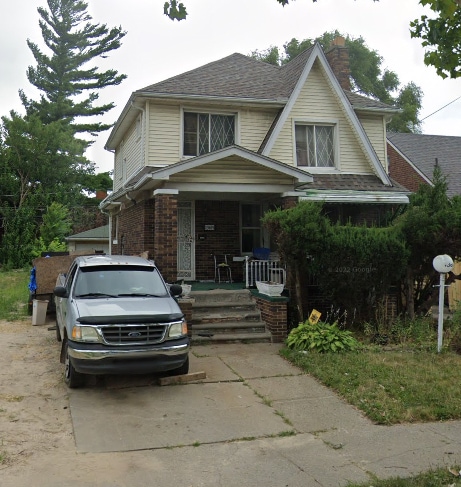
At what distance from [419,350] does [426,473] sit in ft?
A: 16.1

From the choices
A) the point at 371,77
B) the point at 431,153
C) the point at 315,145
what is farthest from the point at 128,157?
the point at 371,77

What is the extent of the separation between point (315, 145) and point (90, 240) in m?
19.4

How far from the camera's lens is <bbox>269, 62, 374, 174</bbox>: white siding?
1434 centimetres

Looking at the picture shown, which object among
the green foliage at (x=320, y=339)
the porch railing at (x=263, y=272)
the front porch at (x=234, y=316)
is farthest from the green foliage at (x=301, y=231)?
the porch railing at (x=263, y=272)

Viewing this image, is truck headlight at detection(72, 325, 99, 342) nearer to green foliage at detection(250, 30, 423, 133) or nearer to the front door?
the front door

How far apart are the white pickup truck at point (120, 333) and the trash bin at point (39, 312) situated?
4854 millimetres

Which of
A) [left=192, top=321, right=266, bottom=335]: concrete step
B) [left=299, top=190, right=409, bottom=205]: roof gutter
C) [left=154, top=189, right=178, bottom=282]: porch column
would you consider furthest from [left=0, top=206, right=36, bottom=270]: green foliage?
[left=192, top=321, right=266, bottom=335]: concrete step

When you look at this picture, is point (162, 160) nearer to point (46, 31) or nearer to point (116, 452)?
point (116, 452)

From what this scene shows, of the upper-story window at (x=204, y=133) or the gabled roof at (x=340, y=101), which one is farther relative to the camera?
the gabled roof at (x=340, y=101)

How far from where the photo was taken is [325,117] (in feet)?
48.0

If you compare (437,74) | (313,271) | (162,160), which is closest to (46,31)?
(162,160)

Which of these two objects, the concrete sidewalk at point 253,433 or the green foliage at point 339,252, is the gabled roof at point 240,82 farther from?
the concrete sidewalk at point 253,433

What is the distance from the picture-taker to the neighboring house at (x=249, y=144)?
43.6ft

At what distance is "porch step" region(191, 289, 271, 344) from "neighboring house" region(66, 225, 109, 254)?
784 inches
